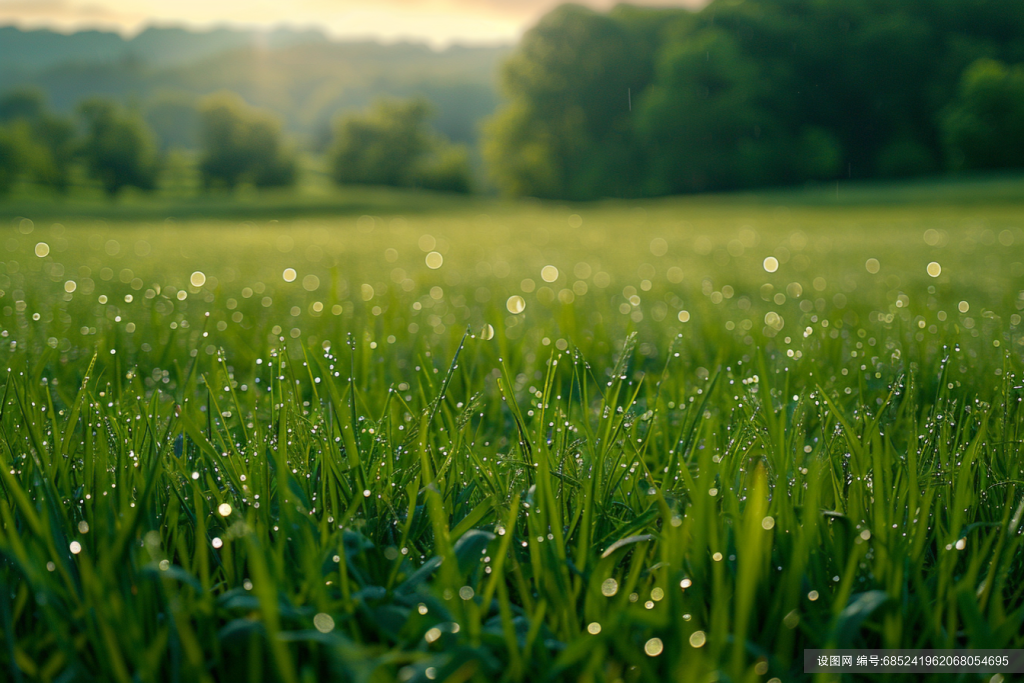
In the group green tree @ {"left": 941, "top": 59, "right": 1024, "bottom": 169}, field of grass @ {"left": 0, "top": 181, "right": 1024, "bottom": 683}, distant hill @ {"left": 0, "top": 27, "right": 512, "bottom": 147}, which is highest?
distant hill @ {"left": 0, "top": 27, "right": 512, "bottom": 147}

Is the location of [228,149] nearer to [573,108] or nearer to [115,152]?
[115,152]

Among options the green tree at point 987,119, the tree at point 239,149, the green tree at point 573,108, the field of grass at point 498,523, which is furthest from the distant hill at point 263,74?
the field of grass at point 498,523

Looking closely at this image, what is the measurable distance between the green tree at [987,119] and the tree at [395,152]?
101 feet

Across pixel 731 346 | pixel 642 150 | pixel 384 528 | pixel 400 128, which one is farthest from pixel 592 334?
pixel 400 128

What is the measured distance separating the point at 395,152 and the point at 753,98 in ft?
83.2

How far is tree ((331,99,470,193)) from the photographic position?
156ft

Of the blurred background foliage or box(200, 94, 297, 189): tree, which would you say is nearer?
the blurred background foliage

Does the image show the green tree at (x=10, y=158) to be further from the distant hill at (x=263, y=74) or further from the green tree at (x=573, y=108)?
the distant hill at (x=263, y=74)

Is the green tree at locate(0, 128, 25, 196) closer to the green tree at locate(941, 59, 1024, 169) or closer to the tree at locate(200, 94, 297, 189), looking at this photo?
the tree at locate(200, 94, 297, 189)

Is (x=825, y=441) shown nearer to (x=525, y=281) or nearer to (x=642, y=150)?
(x=525, y=281)

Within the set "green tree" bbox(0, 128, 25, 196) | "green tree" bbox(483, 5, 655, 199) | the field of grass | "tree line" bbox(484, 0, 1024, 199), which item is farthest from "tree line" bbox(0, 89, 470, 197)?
the field of grass

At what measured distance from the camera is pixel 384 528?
3.14 ft

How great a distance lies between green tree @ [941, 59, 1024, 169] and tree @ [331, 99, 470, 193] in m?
30.9

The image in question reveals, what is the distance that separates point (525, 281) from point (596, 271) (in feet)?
2.80
